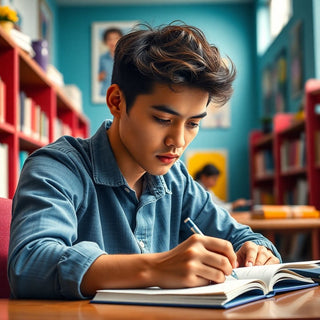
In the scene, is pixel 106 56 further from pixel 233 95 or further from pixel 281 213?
pixel 281 213

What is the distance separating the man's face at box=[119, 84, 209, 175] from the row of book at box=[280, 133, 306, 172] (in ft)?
11.5

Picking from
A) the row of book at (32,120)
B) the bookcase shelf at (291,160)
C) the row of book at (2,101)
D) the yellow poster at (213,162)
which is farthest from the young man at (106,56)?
the row of book at (2,101)

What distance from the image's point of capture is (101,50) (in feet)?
22.4

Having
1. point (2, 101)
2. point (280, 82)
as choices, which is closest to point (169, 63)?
point (2, 101)

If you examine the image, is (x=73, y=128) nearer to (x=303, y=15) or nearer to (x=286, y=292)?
(x=303, y=15)

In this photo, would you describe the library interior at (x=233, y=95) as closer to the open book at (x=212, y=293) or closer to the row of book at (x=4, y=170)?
the row of book at (x=4, y=170)

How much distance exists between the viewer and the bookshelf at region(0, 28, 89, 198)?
2.67 metres

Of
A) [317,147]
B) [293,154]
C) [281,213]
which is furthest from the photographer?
[293,154]

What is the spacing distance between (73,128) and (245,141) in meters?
2.59

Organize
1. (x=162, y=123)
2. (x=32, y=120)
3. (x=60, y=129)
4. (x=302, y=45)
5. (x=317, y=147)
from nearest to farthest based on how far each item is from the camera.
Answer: (x=162, y=123) → (x=32, y=120) → (x=317, y=147) → (x=60, y=129) → (x=302, y=45)

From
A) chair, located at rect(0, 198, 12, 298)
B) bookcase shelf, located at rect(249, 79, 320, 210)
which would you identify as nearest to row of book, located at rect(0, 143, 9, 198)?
A: chair, located at rect(0, 198, 12, 298)

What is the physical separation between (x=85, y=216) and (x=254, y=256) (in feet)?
1.15

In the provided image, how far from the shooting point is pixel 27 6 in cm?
523

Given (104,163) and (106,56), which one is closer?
(104,163)
